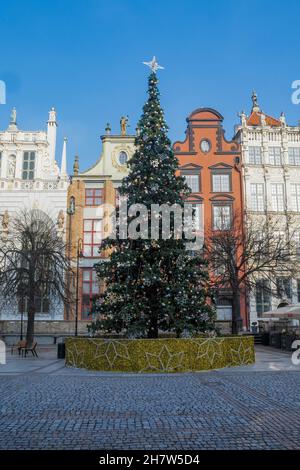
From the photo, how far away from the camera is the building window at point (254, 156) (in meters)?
37.8

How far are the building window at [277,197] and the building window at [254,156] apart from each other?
256 centimetres

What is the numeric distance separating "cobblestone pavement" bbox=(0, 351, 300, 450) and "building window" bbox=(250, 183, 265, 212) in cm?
2438

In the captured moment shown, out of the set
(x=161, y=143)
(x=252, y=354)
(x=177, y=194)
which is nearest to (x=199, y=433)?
(x=252, y=354)

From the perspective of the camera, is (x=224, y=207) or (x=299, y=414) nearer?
(x=299, y=414)

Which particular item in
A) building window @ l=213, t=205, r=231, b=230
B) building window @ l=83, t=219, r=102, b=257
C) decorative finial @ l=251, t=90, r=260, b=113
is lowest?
building window @ l=83, t=219, r=102, b=257

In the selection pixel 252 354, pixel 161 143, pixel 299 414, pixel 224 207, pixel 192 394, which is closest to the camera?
pixel 299 414

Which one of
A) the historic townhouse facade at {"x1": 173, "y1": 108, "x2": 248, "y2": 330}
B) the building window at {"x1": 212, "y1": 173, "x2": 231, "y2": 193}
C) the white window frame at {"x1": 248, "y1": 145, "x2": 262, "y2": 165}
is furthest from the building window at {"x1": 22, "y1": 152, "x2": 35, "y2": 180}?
the white window frame at {"x1": 248, "y1": 145, "x2": 262, "y2": 165}

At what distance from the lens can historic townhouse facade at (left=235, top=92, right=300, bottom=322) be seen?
36656 mm

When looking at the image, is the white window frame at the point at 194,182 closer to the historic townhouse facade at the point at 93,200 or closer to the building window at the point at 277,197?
the historic townhouse facade at the point at 93,200

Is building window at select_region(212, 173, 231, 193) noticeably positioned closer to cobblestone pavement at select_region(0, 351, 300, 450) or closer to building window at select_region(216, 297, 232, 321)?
building window at select_region(216, 297, 232, 321)

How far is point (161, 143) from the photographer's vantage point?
62.2ft

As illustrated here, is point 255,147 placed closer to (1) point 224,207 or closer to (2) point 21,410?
(1) point 224,207
